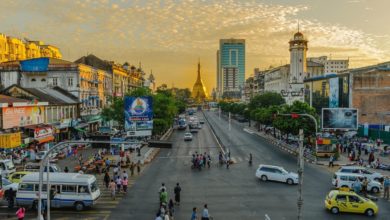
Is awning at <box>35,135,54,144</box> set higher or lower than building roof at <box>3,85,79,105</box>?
lower

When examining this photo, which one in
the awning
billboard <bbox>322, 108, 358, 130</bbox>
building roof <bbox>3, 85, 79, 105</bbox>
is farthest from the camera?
building roof <bbox>3, 85, 79, 105</bbox>

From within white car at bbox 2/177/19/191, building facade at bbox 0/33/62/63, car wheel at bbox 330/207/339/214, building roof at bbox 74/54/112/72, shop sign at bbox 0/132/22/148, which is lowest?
car wheel at bbox 330/207/339/214

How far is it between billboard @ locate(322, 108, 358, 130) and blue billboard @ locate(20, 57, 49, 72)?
49.4m

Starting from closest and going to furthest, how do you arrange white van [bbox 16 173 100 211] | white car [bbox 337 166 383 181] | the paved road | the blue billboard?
1. the paved road
2. white van [bbox 16 173 100 211]
3. white car [bbox 337 166 383 181]
4. the blue billboard

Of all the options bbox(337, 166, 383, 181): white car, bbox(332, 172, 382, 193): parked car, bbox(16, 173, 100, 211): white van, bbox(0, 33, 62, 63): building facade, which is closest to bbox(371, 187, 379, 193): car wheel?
bbox(332, 172, 382, 193): parked car

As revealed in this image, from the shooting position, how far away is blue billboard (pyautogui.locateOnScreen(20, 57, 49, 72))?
2872 inches

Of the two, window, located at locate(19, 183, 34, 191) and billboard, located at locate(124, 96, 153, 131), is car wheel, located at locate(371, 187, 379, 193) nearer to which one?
window, located at locate(19, 183, 34, 191)

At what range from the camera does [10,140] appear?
42375 millimetres

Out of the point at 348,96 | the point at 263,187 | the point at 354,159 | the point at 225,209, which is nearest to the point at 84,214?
the point at 225,209

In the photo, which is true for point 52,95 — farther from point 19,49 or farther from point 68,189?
point 19,49

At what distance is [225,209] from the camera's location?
83.8ft

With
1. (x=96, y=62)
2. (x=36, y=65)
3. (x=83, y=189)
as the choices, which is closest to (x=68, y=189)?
(x=83, y=189)

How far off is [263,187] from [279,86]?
385 feet

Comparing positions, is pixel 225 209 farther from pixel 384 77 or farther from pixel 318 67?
pixel 318 67
